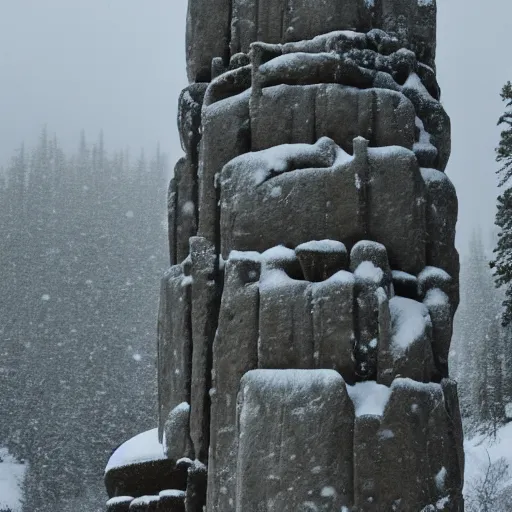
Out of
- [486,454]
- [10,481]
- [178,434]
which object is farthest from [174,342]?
[10,481]

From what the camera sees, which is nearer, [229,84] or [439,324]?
[439,324]

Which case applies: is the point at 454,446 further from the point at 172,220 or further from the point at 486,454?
the point at 486,454

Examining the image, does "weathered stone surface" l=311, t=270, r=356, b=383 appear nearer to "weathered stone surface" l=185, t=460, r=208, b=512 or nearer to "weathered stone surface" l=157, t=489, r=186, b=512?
"weathered stone surface" l=185, t=460, r=208, b=512

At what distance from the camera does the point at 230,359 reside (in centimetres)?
711

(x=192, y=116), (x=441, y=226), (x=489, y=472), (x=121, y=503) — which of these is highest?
(x=192, y=116)

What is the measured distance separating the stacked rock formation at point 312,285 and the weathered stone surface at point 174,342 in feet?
0.08

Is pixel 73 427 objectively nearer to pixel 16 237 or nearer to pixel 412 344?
pixel 16 237

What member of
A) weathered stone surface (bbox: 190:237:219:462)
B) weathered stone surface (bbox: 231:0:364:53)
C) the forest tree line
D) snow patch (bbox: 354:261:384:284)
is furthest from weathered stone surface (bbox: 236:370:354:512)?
the forest tree line

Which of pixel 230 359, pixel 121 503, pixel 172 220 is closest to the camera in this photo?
pixel 230 359

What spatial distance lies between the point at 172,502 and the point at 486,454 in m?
17.5

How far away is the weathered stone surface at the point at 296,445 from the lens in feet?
20.9

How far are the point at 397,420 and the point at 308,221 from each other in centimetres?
209

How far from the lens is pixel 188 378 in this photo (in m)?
8.09

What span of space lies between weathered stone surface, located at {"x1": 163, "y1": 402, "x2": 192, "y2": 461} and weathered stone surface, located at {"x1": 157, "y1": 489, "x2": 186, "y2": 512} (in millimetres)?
416
